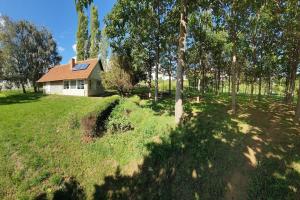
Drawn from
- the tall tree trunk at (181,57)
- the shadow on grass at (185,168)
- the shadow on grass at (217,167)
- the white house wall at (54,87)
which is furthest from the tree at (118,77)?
the shadow on grass at (185,168)

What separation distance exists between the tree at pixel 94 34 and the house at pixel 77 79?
10942mm

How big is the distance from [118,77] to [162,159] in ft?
50.3

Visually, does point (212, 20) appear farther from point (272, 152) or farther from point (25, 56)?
point (25, 56)

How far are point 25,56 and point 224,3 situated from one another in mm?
39560

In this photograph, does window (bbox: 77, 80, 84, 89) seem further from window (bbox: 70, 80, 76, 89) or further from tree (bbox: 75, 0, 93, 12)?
tree (bbox: 75, 0, 93, 12)

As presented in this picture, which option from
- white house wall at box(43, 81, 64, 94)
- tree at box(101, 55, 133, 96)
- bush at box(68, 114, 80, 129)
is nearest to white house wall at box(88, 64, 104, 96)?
tree at box(101, 55, 133, 96)

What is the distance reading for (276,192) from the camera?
26.1 feet

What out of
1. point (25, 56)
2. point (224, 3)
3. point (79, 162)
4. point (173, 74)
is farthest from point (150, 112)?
point (25, 56)

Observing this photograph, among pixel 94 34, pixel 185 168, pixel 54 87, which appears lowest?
pixel 185 168

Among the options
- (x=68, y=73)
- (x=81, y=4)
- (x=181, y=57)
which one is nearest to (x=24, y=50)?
(x=68, y=73)

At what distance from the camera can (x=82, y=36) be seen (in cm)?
4506

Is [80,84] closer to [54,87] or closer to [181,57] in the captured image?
[54,87]

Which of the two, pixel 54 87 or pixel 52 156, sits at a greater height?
pixel 54 87

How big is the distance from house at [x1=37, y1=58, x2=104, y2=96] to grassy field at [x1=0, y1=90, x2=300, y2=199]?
1522cm
